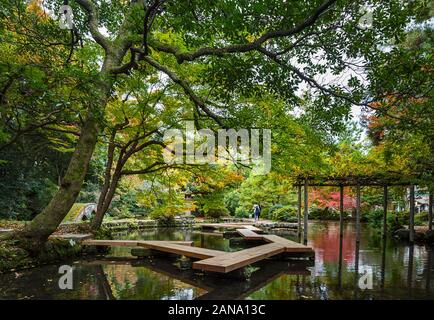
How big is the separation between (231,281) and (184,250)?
200 centimetres

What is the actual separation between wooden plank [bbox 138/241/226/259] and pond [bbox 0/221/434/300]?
358 millimetres

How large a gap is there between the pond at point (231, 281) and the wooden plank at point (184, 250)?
358 mm

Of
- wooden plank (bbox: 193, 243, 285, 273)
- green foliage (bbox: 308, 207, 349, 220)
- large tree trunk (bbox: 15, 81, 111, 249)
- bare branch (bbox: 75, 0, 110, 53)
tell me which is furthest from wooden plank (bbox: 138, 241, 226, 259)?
green foliage (bbox: 308, 207, 349, 220)

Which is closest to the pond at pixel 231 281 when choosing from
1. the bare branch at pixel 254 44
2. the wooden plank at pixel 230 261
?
the wooden plank at pixel 230 261

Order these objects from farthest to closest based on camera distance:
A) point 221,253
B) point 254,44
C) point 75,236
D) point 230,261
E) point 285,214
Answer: point 285,214, point 75,236, point 221,253, point 230,261, point 254,44

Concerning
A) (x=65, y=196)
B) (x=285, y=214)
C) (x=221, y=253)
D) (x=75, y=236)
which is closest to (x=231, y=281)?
(x=221, y=253)

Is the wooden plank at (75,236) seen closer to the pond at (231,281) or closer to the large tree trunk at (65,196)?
the pond at (231,281)

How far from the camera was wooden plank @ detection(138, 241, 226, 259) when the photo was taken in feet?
24.1

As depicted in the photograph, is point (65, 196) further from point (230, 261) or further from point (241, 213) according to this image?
point (241, 213)

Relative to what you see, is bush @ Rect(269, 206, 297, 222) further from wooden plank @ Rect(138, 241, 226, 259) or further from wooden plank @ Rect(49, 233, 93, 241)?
wooden plank @ Rect(49, 233, 93, 241)

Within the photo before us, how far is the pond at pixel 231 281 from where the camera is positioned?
5.29 meters

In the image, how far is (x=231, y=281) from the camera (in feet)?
20.4
